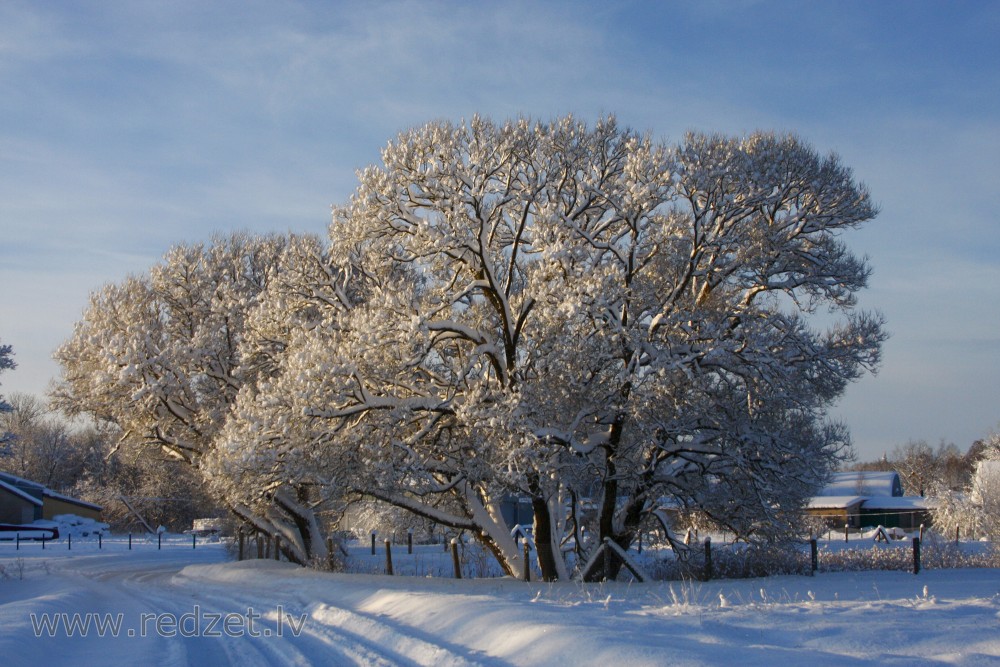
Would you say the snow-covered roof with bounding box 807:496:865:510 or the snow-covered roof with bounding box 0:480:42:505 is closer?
the snow-covered roof with bounding box 0:480:42:505

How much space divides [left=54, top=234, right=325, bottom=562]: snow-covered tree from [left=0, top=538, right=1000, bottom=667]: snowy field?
7.34 m

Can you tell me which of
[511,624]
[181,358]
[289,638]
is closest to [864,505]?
[181,358]

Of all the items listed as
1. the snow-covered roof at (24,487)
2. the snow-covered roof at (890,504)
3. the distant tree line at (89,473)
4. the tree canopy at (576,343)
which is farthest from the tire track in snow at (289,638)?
the snow-covered roof at (890,504)

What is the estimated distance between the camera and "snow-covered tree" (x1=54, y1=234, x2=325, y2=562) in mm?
26516

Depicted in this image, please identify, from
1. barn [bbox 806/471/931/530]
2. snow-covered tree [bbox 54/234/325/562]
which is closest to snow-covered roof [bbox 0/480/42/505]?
snow-covered tree [bbox 54/234/325/562]

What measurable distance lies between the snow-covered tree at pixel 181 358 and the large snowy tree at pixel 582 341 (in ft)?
23.4

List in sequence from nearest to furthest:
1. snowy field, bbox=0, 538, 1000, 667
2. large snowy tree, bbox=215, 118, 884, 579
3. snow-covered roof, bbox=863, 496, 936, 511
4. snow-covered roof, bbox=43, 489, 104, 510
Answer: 1. snowy field, bbox=0, 538, 1000, 667
2. large snowy tree, bbox=215, 118, 884, 579
3. snow-covered roof, bbox=863, 496, 936, 511
4. snow-covered roof, bbox=43, 489, 104, 510

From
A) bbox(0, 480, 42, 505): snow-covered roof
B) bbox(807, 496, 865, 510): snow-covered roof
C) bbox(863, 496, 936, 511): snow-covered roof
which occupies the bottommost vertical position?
bbox(863, 496, 936, 511): snow-covered roof

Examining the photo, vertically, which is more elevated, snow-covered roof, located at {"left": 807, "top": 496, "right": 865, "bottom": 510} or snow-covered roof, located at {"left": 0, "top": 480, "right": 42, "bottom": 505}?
snow-covered roof, located at {"left": 0, "top": 480, "right": 42, "bottom": 505}

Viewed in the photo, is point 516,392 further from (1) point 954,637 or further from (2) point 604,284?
(1) point 954,637

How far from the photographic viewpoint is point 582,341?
17562 mm

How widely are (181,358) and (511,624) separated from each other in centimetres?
1990

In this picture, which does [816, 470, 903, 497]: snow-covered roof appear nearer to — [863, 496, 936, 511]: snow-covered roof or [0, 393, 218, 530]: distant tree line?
[863, 496, 936, 511]: snow-covered roof

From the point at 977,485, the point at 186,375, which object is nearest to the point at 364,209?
the point at 186,375
